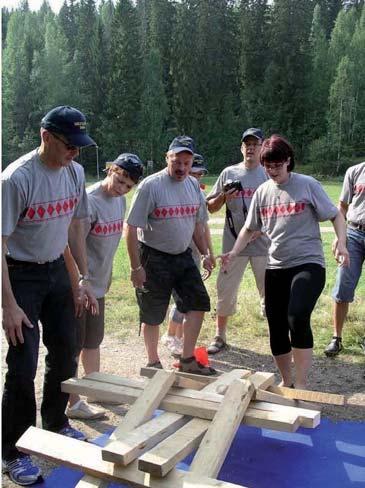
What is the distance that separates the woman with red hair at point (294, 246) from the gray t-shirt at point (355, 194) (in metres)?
1.08

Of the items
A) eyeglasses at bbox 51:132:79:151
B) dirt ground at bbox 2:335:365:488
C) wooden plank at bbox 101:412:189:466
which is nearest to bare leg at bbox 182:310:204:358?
dirt ground at bbox 2:335:365:488

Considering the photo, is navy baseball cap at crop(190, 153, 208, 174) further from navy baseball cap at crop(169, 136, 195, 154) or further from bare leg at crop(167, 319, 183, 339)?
bare leg at crop(167, 319, 183, 339)

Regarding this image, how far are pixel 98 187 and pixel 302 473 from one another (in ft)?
7.26

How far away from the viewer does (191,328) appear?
A: 14.8ft

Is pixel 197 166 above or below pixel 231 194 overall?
above

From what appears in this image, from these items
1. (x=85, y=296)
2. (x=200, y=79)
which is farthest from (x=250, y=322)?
(x=200, y=79)

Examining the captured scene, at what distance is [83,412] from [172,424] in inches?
39.5

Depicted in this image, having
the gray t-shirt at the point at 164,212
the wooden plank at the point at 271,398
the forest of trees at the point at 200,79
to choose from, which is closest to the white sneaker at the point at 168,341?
the gray t-shirt at the point at 164,212

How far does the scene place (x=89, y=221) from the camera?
373cm

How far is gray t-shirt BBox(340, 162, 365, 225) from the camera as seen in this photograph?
16.2 feet

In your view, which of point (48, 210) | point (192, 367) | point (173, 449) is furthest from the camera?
point (192, 367)

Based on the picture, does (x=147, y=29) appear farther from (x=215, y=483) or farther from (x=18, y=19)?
(x=215, y=483)

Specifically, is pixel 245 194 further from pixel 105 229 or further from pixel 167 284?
pixel 105 229

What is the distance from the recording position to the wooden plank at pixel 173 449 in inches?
99.4
